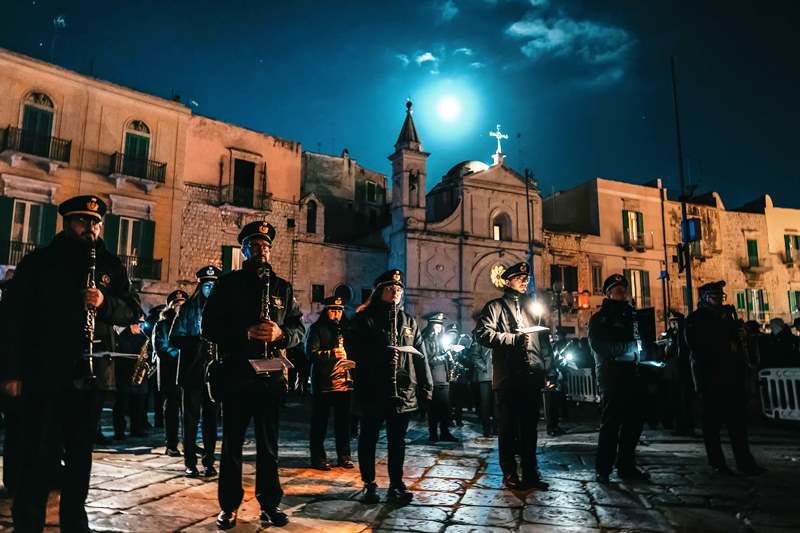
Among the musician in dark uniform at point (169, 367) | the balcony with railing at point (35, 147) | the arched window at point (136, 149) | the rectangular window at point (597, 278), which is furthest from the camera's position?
the rectangular window at point (597, 278)

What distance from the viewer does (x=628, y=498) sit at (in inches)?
196

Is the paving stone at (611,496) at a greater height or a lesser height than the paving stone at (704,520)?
lesser

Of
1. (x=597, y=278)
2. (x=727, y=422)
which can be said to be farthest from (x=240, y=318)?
(x=597, y=278)

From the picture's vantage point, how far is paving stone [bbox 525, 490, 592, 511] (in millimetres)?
4777

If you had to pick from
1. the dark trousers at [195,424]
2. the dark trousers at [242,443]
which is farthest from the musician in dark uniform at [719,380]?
the dark trousers at [195,424]

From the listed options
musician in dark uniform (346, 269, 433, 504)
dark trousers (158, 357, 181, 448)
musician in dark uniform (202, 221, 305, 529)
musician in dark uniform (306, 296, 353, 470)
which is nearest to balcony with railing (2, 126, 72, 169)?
dark trousers (158, 357, 181, 448)

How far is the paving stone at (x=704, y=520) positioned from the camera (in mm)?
4070

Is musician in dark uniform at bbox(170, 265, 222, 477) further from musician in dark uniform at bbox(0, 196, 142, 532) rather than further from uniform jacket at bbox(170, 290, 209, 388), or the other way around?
musician in dark uniform at bbox(0, 196, 142, 532)

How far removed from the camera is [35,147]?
2044 centimetres

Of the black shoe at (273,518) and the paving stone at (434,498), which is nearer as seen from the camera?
the black shoe at (273,518)

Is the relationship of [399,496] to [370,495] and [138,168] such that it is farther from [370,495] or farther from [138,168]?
[138,168]

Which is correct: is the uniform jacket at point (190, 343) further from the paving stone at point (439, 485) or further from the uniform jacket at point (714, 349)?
the uniform jacket at point (714, 349)

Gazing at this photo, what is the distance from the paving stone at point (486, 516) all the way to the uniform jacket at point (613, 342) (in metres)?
2.04

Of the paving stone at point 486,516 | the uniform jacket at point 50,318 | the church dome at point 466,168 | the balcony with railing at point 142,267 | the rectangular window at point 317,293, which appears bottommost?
the paving stone at point 486,516
